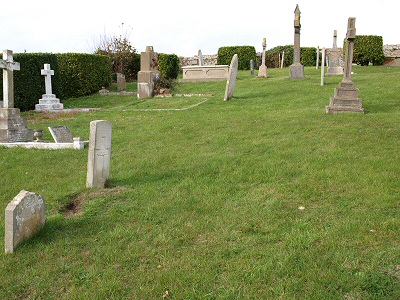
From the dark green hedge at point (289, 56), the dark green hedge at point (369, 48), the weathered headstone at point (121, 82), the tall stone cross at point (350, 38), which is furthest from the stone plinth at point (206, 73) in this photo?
the tall stone cross at point (350, 38)

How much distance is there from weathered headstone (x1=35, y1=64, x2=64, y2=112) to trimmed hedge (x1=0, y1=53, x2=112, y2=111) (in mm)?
504

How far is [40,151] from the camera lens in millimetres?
9117

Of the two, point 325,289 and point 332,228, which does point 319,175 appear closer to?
point 332,228

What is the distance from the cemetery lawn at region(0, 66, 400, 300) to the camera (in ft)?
12.2

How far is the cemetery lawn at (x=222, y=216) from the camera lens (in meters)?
3.72

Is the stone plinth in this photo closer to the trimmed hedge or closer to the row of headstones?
the trimmed hedge

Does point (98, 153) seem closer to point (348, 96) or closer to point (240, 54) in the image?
point (348, 96)

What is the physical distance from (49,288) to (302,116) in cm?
820

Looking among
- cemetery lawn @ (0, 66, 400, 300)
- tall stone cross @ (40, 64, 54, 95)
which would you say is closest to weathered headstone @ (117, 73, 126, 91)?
tall stone cross @ (40, 64, 54, 95)

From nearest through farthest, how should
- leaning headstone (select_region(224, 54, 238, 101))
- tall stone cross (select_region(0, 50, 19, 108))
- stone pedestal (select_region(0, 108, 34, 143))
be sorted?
tall stone cross (select_region(0, 50, 19, 108))
stone pedestal (select_region(0, 108, 34, 143))
leaning headstone (select_region(224, 54, 238, 101))

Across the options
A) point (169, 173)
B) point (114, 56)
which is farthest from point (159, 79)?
point (169, 173)

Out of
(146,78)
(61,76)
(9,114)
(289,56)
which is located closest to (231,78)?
(146,78)

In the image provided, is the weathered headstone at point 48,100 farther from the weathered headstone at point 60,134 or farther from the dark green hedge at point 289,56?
the dark green hedge at point 289,56

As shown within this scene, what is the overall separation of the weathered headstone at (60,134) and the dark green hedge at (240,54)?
24575 mm
